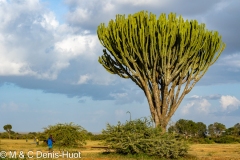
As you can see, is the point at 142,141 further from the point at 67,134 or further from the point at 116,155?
the point at 67,134

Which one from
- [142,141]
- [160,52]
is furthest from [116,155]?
[160,52]

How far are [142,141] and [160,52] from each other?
4.97 m

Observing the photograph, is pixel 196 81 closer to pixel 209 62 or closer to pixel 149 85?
pixel 209 62

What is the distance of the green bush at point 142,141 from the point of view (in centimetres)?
1864

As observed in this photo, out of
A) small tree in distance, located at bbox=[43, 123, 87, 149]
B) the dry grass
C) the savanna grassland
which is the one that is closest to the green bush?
the savanna grassland

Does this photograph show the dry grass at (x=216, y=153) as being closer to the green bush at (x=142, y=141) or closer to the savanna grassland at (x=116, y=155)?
the savanna grassland at (x=116, y=155)

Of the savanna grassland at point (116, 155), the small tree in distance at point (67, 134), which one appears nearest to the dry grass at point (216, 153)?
the savanna grassland at point (116, 155)

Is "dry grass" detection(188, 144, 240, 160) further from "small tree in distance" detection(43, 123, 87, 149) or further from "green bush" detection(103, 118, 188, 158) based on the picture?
"small tree in distance" detection(43, 123, 87, 149)

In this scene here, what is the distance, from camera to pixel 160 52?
68.4ft

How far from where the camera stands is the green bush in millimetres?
18641

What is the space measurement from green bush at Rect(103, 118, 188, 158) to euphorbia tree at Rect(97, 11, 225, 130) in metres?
2.72

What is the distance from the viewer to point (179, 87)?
22.3 meters

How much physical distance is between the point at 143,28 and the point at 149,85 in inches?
139

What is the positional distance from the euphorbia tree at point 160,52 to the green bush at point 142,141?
2.72 meters
